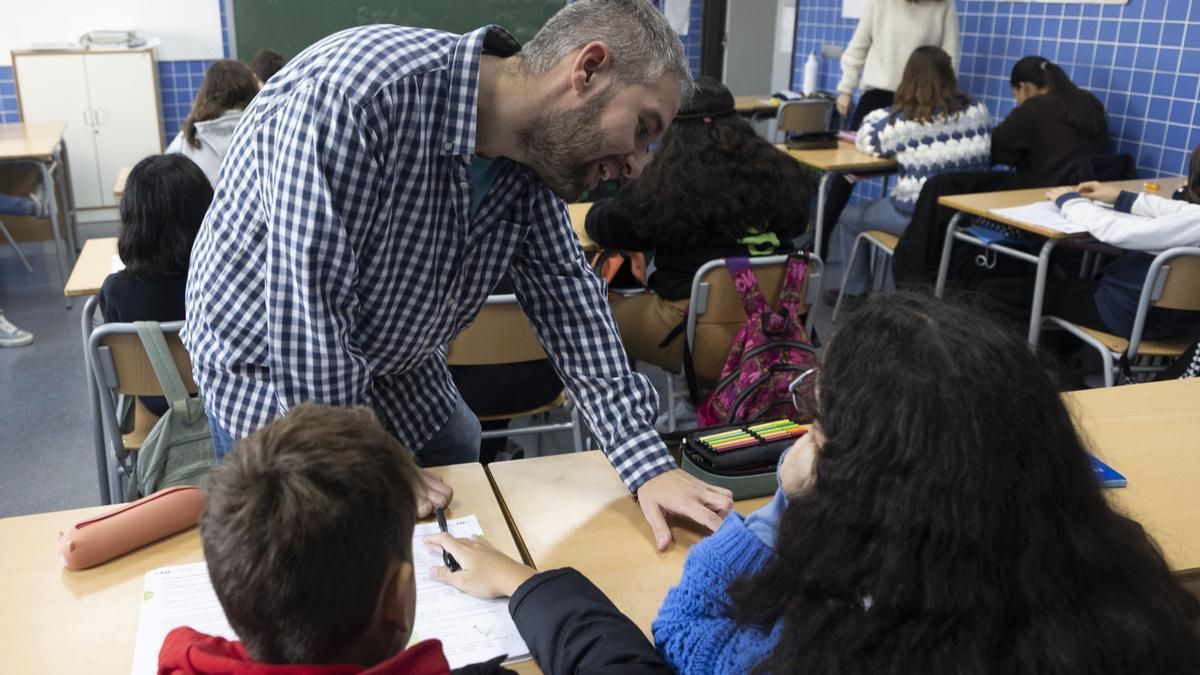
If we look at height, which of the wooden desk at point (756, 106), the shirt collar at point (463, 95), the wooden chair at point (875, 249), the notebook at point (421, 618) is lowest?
the wooden chair at point (875, 249)

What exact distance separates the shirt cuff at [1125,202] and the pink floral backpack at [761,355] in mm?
1429

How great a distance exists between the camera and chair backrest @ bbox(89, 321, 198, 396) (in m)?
2.09

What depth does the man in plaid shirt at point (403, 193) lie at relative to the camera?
1.15 meters

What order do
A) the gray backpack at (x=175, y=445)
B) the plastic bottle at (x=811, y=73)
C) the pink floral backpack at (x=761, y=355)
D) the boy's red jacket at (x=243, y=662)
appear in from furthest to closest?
the plastic bottle at (x=811, y=73) < the pink floral backpack at (x=761, y=355) < the gray backpack at (x=175, y=445) < the boy's red jacket at (x=243, y=662)

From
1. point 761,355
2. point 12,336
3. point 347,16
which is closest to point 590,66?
point 761,355

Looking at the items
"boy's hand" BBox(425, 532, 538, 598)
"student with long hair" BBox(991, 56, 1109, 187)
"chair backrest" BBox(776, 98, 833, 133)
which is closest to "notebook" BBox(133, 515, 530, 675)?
"boy's hand" BBox(425, 532, 538, 598)

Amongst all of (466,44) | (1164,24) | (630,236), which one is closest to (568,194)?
(466,44)

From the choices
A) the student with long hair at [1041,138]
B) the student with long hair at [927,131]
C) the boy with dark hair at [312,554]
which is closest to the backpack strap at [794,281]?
the student with long hair at [1041,138]

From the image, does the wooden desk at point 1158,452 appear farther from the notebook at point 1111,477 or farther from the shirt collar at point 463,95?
the shirt collar at point 463,95

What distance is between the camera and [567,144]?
1.27m

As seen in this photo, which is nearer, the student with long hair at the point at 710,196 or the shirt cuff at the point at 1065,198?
the student with long hair at the point at 710,196

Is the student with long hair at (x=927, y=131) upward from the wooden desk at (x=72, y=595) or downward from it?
upward

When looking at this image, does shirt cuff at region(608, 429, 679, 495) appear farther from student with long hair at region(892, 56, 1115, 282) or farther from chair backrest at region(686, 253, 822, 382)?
student with long hair at region(892, 56, 1115, 282)

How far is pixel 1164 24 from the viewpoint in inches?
171
